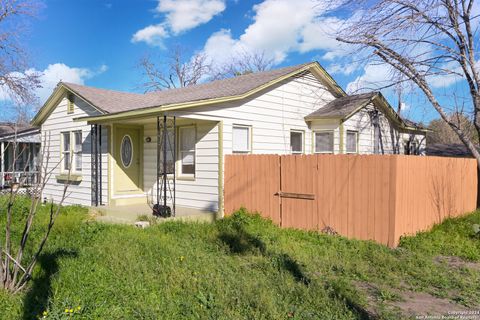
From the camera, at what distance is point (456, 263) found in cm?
622

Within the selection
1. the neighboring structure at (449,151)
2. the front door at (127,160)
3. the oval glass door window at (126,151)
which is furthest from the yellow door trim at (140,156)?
the neighboring structure at (449,151)

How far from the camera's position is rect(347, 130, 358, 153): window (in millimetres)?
12836

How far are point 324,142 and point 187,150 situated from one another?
4.87 m

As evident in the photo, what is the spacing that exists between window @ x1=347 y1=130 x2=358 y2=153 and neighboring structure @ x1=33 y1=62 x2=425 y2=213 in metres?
0.04

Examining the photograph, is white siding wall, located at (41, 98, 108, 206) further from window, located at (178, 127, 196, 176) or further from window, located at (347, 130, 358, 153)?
window, located at (347, 130, 358, 153)

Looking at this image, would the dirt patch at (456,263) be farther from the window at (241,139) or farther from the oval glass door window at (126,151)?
the oval glass door window at (126,151)

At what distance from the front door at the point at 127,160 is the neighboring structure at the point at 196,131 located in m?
0.03

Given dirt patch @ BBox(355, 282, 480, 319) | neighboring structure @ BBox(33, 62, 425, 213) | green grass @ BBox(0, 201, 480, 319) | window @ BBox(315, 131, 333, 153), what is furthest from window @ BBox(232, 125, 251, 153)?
dirt patch @ BBox(355, 282, 480, 319)

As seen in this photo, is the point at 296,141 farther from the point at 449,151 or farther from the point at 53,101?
the point at 449,151

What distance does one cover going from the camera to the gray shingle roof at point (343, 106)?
11.9 meters

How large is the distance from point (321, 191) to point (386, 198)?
4.59ft

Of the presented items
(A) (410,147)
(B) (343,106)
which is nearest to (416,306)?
(B) (343,106)

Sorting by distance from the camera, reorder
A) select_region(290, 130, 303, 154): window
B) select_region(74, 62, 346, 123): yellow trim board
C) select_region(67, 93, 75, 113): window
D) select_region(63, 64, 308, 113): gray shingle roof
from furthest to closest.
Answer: select_region(67, 93, 75, 113): window < select_region(290, 130, 303, 154): window < select_region(63, 64, 308, 113): gray shingle roof < select_region(74, 62, 346, 123): yellow trim board

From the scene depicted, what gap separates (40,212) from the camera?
9859mm
